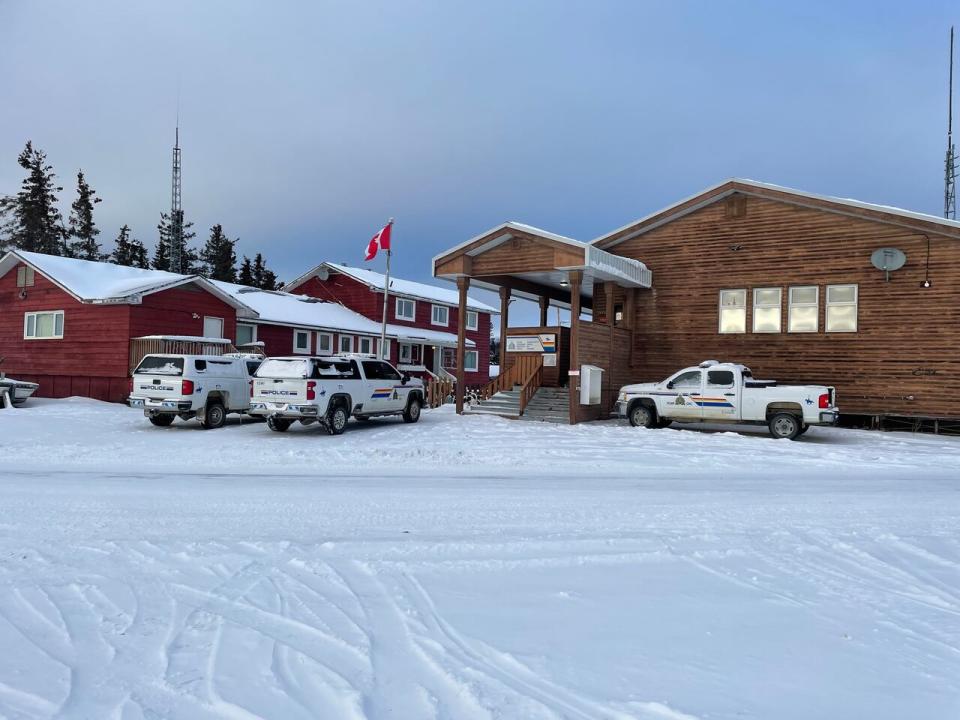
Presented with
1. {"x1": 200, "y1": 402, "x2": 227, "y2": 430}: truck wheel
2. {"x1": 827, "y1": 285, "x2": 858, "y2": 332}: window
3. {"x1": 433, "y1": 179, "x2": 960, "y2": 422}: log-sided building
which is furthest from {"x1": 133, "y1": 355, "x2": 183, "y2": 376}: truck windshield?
{"x1": 827, "y1": 285, "x2": 858, "y2": 332}: window

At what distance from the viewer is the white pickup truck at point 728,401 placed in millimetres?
18156

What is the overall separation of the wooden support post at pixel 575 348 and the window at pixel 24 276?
914 inches

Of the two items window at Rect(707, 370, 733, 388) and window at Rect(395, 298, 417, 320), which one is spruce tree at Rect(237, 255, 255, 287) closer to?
window at Rect(395, 298, 417, 320)

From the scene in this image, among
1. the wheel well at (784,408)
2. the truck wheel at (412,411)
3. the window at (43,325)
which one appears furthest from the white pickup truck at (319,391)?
the window at (43,325)

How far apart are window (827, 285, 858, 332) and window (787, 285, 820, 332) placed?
334 mm

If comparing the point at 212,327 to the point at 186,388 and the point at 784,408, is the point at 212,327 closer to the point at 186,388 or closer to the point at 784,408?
the point at 186,388

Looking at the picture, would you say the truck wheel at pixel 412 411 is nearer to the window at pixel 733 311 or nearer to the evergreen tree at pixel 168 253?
the window at pixel 733 311

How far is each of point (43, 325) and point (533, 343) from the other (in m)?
20.6

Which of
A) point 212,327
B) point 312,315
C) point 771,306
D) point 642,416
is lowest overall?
point 642,416

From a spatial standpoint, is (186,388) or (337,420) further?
(186,388)

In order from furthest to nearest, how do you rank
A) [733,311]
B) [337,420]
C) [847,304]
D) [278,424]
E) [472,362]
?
[472,362], [733,311], [847,304], [278,424], [337,420]

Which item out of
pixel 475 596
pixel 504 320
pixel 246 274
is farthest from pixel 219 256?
pixel 475 596

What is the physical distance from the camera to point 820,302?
842 inches

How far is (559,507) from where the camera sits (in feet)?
29.0
